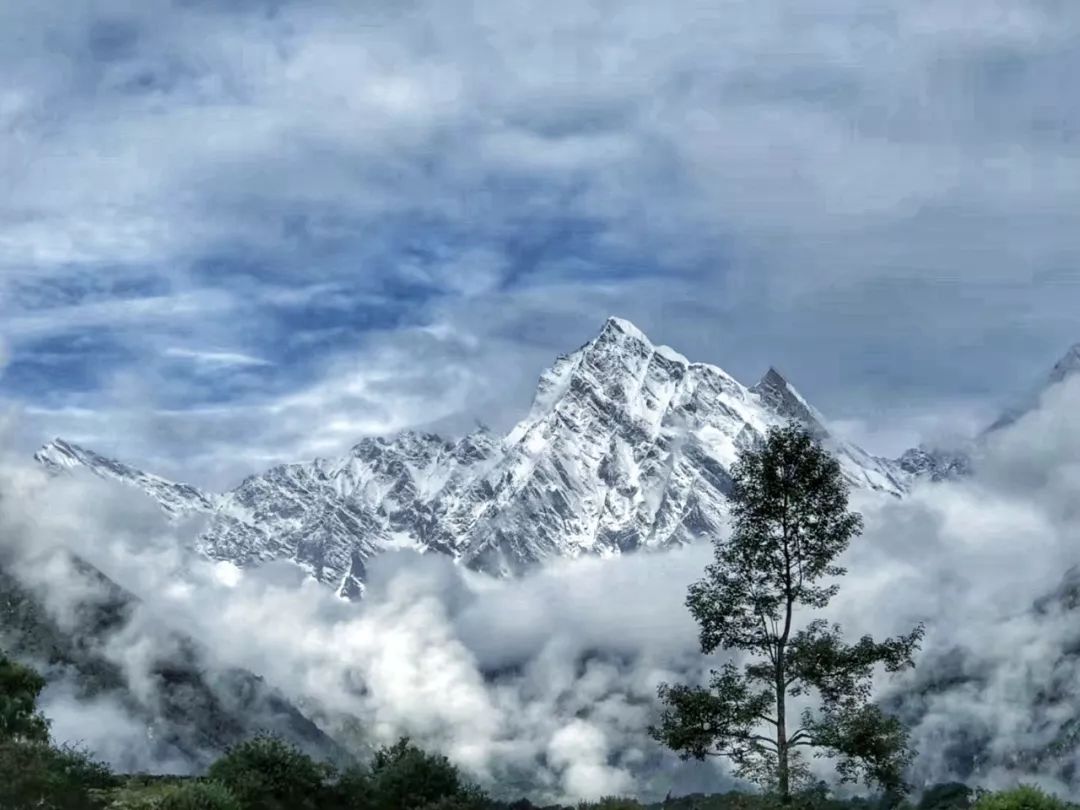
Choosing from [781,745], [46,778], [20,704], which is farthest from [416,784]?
[20,704]

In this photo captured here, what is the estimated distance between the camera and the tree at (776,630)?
5009cm

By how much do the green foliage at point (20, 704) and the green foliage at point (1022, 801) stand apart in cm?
3181

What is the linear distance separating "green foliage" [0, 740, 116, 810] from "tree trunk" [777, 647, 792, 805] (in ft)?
74.5

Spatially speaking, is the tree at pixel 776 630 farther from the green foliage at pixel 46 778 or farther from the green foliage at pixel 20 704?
the green foliage at pixel 20 704

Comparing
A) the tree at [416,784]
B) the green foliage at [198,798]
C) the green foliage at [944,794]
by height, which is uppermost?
the green foliage at [944,794]

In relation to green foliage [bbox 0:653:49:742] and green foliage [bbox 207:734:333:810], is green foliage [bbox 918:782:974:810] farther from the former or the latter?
green foliage [bbox 0:653:49:742]

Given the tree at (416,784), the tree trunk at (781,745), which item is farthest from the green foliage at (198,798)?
the tree trunk at (781,745)

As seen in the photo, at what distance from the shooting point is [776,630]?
2076 inches

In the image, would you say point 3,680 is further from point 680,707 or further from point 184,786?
point 680,707

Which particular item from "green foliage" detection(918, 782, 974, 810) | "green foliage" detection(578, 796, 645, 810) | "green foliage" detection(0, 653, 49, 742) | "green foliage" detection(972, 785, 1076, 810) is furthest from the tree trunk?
"green foliage" detection(918, 782, 974, 810)

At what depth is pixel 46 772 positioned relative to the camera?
40.2 meters

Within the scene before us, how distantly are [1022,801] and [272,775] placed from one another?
931 inches

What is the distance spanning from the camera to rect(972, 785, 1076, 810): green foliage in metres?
35.8

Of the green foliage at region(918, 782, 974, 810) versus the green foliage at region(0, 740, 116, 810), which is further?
the green foliage at region(918, 782, 974, 810)
